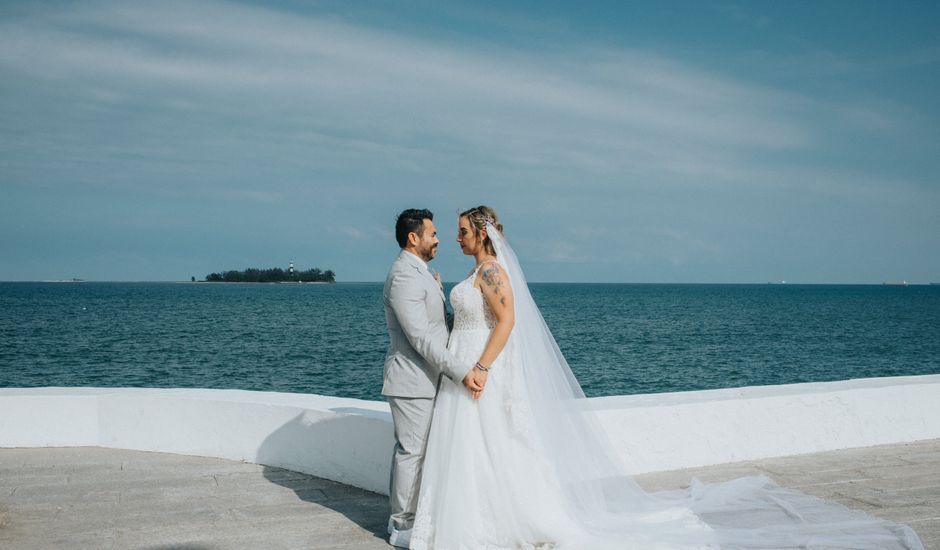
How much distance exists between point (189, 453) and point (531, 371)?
308 cm

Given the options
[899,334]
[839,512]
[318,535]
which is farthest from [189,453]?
[899,334]

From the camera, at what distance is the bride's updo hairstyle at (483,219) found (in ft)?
14.4

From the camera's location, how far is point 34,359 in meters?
35.3

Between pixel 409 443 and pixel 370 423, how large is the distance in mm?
994

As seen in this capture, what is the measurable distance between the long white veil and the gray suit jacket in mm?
394

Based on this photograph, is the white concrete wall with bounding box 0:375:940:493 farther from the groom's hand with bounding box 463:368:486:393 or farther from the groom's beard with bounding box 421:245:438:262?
the groom's beard with bounding box 421:245:438:262

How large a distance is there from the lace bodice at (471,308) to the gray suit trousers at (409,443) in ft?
1.54

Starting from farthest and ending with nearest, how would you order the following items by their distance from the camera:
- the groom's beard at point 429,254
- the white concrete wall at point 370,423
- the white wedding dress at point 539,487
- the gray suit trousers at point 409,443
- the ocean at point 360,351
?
the ocean at point 360,351, the white concrete wall at point 370,423, the groom's beard at point 429,254, the gray suit trousers at point 409,443, the white wedding dress at point 539,487

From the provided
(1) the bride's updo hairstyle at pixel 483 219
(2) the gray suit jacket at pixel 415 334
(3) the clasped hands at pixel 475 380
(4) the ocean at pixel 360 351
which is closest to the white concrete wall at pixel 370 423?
(2) the gray suit jacket at pixel 415 334

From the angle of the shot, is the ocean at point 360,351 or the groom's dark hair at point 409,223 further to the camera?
the ocean at point 360,351

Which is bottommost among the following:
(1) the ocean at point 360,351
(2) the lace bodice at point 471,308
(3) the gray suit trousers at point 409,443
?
(1) the ocean at point 360,351

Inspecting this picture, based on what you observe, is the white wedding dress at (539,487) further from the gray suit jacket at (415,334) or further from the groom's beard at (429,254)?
the groom's beard at (429,254)

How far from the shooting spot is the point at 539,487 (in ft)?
13.9

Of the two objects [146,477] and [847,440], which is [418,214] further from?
[847,440]
